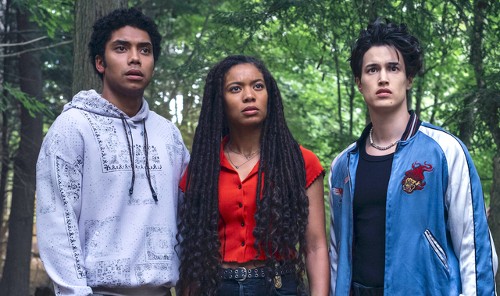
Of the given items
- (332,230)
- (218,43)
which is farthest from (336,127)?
(332,230)

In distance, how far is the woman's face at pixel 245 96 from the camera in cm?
479

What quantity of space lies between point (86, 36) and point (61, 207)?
10.9 feet

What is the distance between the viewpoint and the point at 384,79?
4.68m

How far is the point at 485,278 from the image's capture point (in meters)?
4.33

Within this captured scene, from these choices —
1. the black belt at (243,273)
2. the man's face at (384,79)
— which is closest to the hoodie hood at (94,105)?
the black belt at (243,273)

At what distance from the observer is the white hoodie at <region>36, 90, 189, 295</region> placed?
4375 mm

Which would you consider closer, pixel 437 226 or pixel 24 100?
pixel 437 226

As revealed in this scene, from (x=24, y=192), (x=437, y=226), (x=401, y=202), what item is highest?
(x=24, y=192)

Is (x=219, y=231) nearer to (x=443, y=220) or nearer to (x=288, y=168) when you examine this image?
(x=288, y=168)

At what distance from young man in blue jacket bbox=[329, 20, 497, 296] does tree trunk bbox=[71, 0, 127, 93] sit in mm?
3136

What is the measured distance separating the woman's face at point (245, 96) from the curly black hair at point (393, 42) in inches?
23.1

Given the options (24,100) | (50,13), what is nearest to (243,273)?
(24,100)

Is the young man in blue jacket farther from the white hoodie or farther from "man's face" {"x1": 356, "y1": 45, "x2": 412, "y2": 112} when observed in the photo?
the white hoodie

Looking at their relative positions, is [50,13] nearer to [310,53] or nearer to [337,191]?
[310,53]
